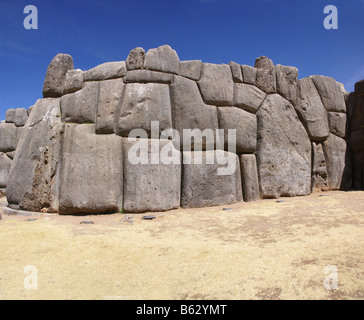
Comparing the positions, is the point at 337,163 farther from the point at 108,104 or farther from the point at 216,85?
the point at 108,104

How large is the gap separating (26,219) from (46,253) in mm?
1796

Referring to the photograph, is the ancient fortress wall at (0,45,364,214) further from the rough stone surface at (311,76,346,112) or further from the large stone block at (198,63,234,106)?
the rough stone surface at (311,76,346,112)

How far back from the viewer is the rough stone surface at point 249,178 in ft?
15.6

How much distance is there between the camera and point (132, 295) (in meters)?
1.53

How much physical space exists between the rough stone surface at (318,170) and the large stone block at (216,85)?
7.20 feet

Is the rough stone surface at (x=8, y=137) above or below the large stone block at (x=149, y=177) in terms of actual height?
above

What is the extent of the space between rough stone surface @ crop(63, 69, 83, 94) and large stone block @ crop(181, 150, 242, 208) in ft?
7.35

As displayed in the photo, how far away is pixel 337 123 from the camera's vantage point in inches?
229

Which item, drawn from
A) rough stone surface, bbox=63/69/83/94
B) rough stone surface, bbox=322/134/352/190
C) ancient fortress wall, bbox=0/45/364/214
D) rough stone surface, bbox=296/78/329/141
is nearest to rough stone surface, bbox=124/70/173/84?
ancient fortress wall, bbox=0/45/364/214

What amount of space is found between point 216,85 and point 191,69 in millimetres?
545

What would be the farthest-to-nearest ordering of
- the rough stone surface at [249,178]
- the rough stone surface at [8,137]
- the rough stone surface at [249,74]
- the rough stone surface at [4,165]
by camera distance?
the rough stone surface at [8,137], the rough stone surface at [4,165], the rough stone surface at [249,74], the rough stone surface at [249,178]

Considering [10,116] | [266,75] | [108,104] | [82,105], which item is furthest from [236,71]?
[10,116]

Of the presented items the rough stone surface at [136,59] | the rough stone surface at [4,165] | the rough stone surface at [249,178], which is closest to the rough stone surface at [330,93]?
the rough stone surface at [249,178]

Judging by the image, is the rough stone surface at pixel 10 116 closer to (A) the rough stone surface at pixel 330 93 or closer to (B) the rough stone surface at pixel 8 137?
(B) the rough stone surface at pixel 8 137
